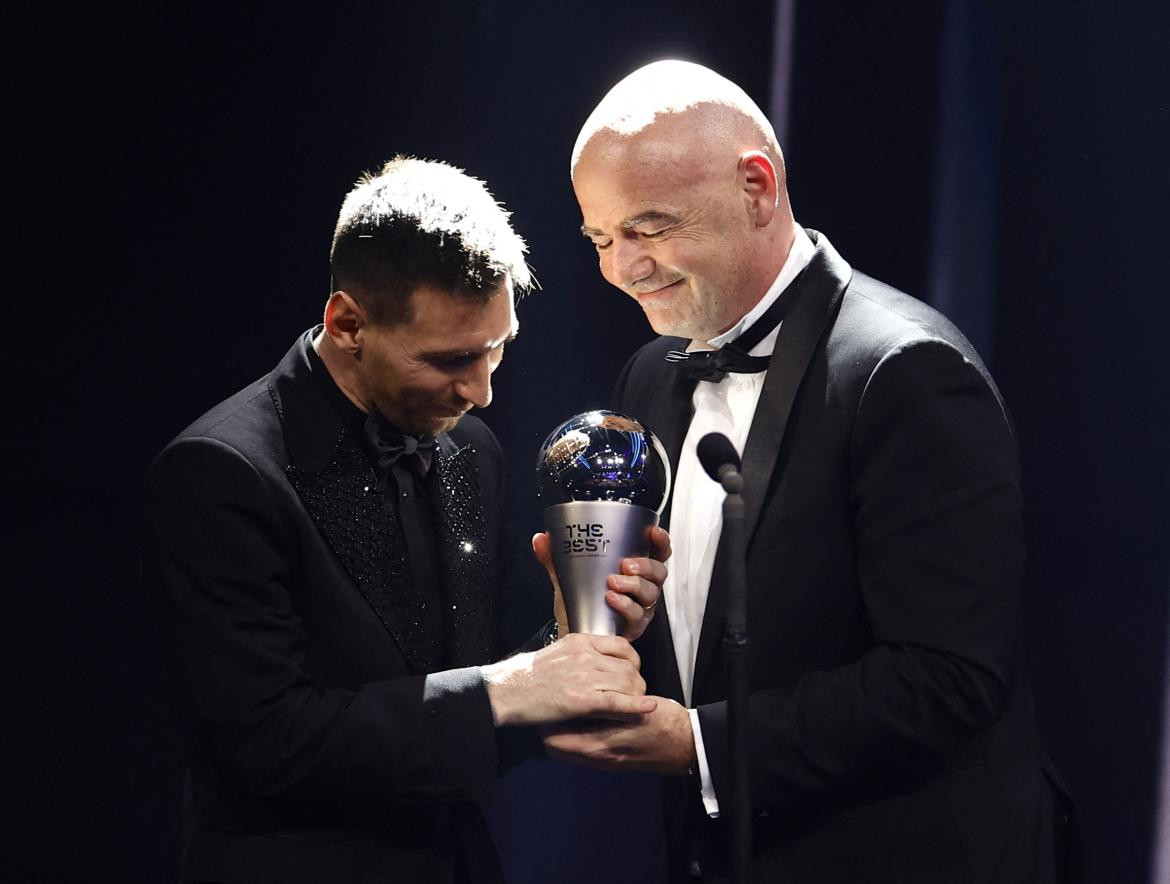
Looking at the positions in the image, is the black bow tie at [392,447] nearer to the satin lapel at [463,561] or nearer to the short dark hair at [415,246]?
the satin lapel at [463,561]

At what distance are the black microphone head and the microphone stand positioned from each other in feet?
0.03

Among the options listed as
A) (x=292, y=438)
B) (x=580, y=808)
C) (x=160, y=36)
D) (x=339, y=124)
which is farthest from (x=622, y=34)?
(x=580, y=808)

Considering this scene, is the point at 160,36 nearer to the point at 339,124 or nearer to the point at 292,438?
the point at 339,124

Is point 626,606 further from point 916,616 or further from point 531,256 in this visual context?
point 531,256

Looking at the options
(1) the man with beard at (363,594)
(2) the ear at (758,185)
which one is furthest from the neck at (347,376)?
(2) the ear at (758,185)

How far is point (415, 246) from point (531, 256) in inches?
45.6

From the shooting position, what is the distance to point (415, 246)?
7.41ft

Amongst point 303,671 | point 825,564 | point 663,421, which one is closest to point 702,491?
point 663,421

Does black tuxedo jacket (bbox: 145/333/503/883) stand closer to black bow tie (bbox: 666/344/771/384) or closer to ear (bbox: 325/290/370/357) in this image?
ear (bbox: 325/290/370/357)

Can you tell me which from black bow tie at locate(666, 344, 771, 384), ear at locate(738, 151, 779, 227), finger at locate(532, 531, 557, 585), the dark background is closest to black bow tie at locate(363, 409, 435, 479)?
finger at locate(532, 531, 557, 585)

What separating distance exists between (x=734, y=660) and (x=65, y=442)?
6.81 feet

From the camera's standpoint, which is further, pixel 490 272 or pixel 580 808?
pixel 580 808

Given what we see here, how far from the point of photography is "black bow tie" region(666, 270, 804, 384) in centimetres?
240

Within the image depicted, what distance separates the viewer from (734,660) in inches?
68.2
